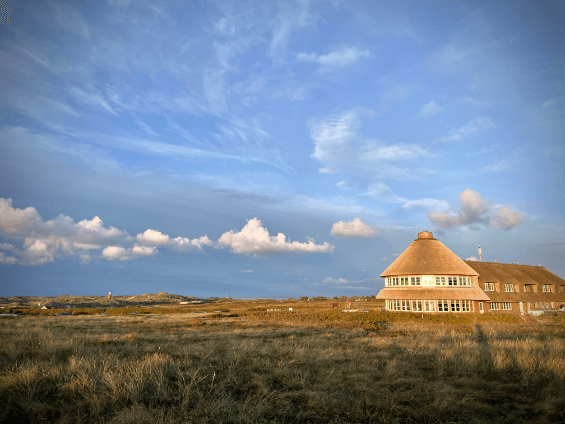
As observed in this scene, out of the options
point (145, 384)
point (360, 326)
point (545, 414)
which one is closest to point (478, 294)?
point (360, 326)

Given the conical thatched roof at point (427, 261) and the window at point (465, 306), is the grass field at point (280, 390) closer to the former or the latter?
the window at point (465, 306)

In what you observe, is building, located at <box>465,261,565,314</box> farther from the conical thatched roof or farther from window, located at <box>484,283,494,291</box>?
the conical thatched roof

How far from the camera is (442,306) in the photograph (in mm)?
41219

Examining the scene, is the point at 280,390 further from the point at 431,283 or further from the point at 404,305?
the point at 431,283

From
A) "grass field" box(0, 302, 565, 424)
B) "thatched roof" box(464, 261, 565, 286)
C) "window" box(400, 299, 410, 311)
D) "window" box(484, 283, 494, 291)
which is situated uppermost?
"thatched roof" box(464, 261, 565, 286)

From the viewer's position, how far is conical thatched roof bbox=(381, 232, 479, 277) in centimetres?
4328

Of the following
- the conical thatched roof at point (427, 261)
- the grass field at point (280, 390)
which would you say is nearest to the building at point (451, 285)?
the conical thatched roof at point (427, 261)

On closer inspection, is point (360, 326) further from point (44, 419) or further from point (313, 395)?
point (44, 419)

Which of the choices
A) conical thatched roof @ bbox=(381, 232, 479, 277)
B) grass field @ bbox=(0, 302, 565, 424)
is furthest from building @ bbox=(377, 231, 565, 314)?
grass field @ bbox=(0, 302, 565, 424)

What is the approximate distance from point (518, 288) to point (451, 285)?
18668mm

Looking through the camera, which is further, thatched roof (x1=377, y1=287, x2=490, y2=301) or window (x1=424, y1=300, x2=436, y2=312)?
window (x1=424, y1=300, x2=436, y2=312)

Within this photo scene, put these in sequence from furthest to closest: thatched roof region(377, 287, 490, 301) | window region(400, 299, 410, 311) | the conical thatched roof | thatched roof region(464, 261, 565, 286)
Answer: thatched roof region(464, 261, 565, 286) < the conical thatched roof < window region(400, 299, 410, 311) < thatched roof region(377, 287, 490, 301)

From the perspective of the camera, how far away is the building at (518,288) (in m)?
49.8

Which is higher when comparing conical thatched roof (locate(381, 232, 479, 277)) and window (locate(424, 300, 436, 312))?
conical thatched roof (locate(381, 232, 479, 277))
